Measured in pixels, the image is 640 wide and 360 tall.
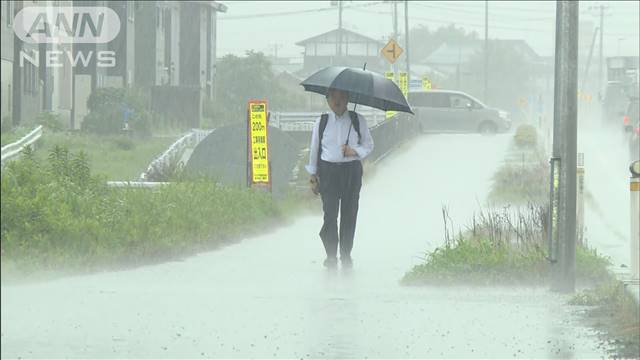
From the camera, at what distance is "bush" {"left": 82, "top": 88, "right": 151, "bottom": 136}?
49281 mm

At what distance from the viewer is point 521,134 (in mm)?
43438

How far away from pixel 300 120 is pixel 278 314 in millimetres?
44905

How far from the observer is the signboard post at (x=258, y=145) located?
19.2 meters

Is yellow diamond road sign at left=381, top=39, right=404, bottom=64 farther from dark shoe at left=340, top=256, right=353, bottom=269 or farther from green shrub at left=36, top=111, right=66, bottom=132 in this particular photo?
dark shoe at left=340, top=256, right=353, bottom=269

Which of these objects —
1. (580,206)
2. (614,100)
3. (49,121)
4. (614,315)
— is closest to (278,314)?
(614,315)

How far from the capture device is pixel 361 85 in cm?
1297

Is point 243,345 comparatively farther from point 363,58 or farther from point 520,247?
point 363,58

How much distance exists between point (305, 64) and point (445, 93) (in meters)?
72.9

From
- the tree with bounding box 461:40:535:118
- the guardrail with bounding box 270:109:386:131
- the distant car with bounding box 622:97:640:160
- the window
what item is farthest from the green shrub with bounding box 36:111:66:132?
the tree with bounding box 461:40:535:118

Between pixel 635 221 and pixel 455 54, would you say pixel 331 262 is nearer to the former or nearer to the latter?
pixel 635 221

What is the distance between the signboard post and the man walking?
613 cm

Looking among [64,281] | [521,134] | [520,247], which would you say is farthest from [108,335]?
[521,134]

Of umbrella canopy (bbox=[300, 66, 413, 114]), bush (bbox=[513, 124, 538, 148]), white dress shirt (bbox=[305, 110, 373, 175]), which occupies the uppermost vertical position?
umbrella canopy (bbox=[300, 66, 413, 114])

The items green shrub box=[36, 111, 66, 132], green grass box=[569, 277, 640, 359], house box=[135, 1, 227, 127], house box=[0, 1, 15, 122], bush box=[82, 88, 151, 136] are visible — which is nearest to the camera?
green grass box=[569, 277, 640, 359]
